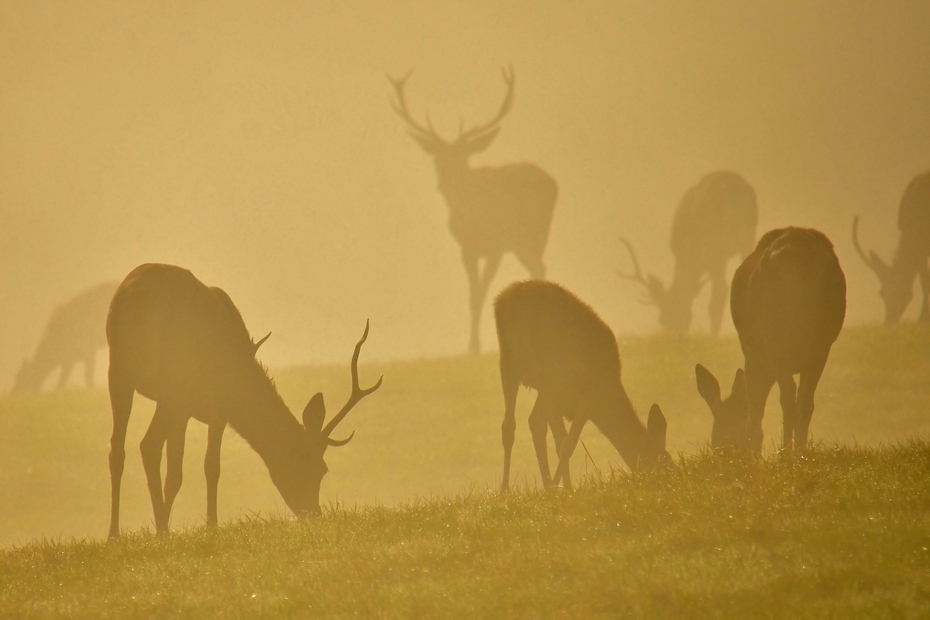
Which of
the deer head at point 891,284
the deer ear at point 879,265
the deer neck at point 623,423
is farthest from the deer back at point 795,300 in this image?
the deer ear at point 879,265

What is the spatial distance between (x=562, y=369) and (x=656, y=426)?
1256 millimetres

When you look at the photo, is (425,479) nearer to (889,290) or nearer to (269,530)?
(269,530)

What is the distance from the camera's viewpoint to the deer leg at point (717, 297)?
23.8 metres

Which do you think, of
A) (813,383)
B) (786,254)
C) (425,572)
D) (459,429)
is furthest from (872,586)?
(459,429)

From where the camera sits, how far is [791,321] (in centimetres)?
1083

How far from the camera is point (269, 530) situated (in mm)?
8227

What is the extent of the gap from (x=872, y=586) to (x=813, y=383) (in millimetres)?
5315

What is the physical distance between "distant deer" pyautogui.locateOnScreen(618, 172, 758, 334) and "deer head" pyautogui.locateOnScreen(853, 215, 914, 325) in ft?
9.45

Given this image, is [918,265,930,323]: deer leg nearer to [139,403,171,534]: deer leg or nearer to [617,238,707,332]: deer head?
[617,238,707,332]: deer head

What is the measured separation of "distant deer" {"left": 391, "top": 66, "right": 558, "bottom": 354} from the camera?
23266 millimetres

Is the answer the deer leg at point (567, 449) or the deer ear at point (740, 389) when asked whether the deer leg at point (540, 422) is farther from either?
the deer ear at point (740, 389)

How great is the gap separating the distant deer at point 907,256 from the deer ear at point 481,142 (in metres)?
8.67

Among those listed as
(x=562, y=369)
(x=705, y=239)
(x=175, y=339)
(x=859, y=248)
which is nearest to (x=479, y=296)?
(x=705, y=239)

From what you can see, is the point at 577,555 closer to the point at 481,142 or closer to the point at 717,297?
the point at 717,297
